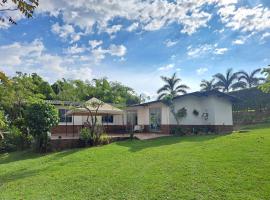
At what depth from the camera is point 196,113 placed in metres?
27.1

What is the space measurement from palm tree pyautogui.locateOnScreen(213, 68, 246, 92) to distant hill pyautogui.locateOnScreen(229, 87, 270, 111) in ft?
11.1

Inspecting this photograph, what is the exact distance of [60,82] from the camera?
1721 inches

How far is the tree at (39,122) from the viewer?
1716 centimetres

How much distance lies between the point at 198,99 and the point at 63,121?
13803 mm

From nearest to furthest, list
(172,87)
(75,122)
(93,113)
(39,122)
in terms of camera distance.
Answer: (39,122), (93,113), (75,122), (172,87)

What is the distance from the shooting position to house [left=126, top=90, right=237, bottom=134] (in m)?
26.2

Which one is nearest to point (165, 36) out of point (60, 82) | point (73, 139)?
point (73, 139)

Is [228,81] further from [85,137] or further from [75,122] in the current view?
[85,137]

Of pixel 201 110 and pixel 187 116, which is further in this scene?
pixel 201 110

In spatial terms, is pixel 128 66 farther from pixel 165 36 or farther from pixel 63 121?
pixel 63 121

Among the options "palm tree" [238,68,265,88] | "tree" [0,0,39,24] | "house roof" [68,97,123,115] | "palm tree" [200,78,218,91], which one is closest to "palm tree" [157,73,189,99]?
"palm tree" [200,78,218,91]

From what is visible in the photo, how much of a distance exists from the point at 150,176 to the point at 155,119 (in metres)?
18.6

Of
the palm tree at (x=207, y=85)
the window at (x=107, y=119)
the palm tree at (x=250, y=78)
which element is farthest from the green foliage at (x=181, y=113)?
the palm tree at (x=250, y=78)

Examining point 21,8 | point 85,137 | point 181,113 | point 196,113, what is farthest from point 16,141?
point 21,8
